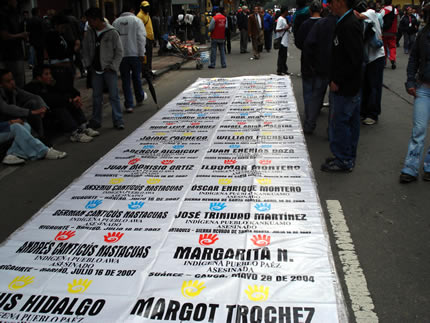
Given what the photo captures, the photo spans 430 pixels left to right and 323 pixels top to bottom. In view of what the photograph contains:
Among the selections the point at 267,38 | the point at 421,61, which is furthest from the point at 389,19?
the point at 267,38

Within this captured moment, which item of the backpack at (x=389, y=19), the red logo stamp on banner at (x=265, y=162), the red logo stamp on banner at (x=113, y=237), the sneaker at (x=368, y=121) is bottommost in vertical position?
the red logo stamp on banner at (x=113, y=237)

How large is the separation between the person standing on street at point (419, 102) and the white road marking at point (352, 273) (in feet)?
4.00

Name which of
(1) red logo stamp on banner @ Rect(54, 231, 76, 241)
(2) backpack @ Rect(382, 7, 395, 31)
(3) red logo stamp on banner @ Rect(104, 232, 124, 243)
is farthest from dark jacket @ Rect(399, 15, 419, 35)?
(1) red logo stamp on banner @ Rect(54, 231, 76, 241)

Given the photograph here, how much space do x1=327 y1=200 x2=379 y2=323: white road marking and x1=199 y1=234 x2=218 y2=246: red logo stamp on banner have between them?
1.03 meters

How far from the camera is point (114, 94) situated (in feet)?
24.9

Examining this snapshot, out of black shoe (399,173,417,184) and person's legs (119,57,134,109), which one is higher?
person's legs (119,57,134,109)

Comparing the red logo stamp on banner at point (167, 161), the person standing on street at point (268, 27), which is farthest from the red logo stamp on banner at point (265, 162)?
the person standing on street at point (268, 27)

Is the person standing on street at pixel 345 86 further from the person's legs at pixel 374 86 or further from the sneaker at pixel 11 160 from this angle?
the sneaker at pixel 11 160

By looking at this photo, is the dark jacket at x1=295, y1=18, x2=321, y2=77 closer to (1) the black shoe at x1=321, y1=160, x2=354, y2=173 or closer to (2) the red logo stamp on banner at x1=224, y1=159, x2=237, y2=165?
(1) the black shoe at x1=321, y1=160, x2=354, y2=173

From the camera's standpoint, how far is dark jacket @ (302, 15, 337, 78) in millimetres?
6141

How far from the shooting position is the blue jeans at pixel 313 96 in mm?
6516

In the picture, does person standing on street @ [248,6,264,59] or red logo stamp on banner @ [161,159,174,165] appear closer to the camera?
red logo stamp on banner @ [161,159,174,165]

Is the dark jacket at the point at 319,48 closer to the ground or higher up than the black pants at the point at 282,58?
higher up

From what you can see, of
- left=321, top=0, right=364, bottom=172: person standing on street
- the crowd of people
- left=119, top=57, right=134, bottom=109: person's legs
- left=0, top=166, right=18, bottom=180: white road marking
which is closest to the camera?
left=321, top=0, right=364, bottom=172: person standing on street
